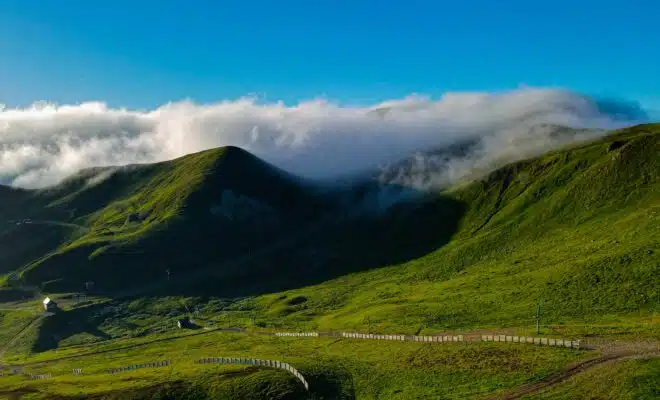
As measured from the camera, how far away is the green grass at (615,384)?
2741 inches

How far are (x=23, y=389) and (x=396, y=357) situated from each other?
89.2m

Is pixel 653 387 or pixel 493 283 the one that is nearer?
pixel 653 387

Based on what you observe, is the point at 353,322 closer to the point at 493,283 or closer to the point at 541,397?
the point at 493,283

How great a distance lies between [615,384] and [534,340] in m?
28.0

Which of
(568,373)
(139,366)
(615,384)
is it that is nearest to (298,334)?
(139,366)

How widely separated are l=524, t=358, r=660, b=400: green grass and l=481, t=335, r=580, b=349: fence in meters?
14.6

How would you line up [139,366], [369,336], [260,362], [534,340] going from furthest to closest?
[139,366]
[369,336]
[260,362]
[534,340]

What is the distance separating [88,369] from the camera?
171875 mm

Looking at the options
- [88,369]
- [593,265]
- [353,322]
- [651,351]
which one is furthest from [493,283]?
[88,369]

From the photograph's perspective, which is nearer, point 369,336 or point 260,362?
point 260,362

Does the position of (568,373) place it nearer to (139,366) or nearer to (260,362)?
(260,362)

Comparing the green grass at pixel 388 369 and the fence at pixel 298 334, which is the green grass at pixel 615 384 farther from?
the fence at pixel 298 334

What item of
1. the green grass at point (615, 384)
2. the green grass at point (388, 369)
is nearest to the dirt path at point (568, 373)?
the green grass at point (615, 384)

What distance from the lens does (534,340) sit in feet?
330
